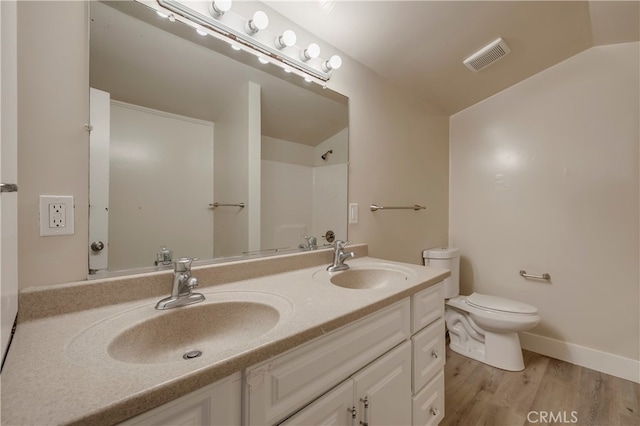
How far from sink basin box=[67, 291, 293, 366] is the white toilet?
164cm

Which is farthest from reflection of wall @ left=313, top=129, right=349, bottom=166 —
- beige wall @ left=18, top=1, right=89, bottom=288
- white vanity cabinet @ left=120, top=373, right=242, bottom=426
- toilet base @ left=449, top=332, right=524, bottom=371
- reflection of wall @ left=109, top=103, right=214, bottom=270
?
toilet base @ left=449, top=332, right=524, bottom=371

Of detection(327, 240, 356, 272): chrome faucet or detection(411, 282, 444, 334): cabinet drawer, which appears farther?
detection(327, 240, 356, 272): chrome faucet

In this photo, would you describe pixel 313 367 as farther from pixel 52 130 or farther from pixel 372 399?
pixel 52 130

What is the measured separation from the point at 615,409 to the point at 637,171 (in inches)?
56.9

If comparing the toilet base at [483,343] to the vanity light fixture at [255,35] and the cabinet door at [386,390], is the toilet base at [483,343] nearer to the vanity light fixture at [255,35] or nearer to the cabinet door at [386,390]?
the cabinet door at [386,390]

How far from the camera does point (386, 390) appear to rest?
0.87 meters

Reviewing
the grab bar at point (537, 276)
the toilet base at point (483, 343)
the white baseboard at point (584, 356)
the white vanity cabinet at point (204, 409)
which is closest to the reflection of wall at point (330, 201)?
the white vanity cabinet at point (204, 409)

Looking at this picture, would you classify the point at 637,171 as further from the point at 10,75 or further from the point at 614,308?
the point at 10,75

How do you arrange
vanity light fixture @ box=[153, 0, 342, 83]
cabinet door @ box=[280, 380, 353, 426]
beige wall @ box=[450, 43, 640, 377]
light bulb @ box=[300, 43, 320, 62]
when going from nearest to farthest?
cabinet door @ box=[280, 380, 353, 426] < vanity light fixture @ box=[153, 0, 342, 83] < light bulb @ box=[300, 43, 320, 62] < beige wall @ box=[450, 43, 640, 377]

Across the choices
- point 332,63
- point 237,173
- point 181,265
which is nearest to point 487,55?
point 332,63

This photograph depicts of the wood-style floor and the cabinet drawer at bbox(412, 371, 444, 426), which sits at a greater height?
the cabinet drawer at bbox(412, 371, 444, 426)

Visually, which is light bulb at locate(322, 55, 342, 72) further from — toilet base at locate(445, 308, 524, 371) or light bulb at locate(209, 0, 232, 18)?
toilet base at locate(445, 308, 524, 371)

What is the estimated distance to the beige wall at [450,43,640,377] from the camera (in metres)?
1.66

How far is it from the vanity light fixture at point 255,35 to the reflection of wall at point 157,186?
37 cm
